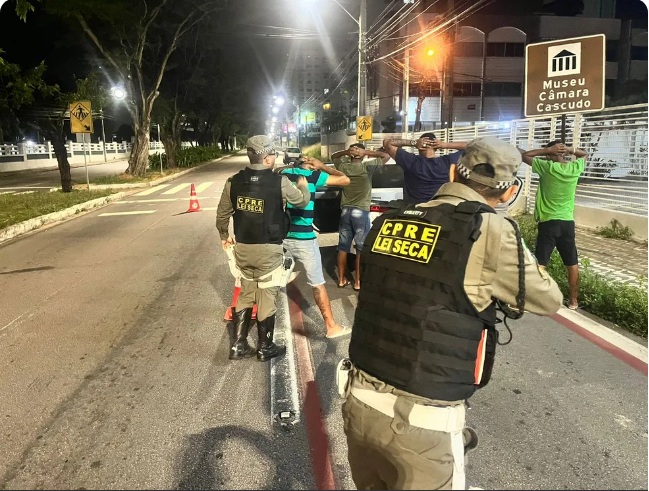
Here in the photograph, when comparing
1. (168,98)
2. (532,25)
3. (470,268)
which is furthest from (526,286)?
(532,25)

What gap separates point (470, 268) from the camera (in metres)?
1.65

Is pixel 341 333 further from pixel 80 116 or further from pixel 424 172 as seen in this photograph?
pixel 80 116

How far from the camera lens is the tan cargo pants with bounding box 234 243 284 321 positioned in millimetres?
4023

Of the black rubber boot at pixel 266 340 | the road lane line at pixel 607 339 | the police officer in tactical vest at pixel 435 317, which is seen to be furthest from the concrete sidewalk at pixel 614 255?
the police officer in tactical vest at pixel 435 317

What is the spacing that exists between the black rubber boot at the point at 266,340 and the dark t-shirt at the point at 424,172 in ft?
6.87

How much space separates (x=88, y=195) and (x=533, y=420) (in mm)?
16798

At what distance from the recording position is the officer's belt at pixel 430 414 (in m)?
1.69

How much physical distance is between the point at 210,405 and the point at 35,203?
1390cm

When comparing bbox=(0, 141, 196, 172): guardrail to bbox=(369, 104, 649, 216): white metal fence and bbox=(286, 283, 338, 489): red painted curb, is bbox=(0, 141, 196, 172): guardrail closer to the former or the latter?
bbox=(369, 104, 649, 216): white metal fence

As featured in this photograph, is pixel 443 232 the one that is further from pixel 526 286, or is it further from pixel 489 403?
pixel 489 403

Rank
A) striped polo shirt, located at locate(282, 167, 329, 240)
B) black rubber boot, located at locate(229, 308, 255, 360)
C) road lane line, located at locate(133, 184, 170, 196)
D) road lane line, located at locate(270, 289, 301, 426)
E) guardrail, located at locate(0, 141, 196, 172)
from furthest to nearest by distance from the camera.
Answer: guardrail, located at locate(0, 141, 196, 172) → road lane line, located at locate(133, 184, 170, 196) → striped polo shirt, located at locate(282, 167, 329, 240) → black rubber boot, located at locate(229, 308, 255, 360) → road lane line, located at locate(270, 289, 301, 426)

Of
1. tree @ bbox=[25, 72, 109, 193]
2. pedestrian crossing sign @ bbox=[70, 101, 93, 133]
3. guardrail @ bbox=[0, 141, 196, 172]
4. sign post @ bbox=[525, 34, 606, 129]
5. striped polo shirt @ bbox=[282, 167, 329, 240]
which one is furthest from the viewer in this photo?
guardrail @ bbox=[0, 141, 196, 172]

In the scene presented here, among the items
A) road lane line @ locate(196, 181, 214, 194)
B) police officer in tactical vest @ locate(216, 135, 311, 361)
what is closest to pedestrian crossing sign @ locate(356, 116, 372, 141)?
road lane line @ locate(196, 181, 214, 194)

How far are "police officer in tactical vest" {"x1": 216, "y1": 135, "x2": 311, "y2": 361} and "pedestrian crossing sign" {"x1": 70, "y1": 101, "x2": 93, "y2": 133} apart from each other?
1487 centimetres
